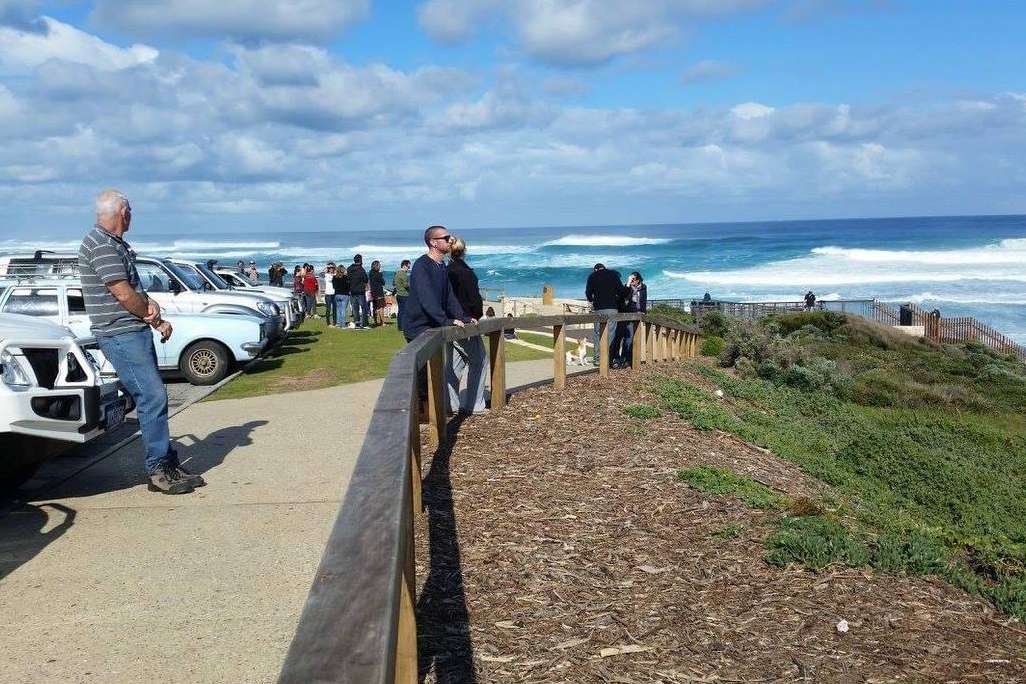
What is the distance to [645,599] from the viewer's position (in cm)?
478

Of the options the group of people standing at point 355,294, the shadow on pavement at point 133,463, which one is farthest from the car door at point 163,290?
the shadow on pavement at point 133,463

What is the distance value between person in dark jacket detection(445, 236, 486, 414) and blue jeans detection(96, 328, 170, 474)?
3.00 metres

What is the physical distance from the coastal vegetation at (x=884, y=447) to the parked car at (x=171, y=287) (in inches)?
307

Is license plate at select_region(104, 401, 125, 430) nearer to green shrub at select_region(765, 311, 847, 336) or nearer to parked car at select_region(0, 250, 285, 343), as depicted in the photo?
parked car at select_region(0, 250, 285, 343)

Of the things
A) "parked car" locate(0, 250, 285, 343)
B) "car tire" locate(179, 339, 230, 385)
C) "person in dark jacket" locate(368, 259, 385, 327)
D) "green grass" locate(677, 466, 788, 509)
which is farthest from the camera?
"person in dark jacket" locate(368, 259, 385, 327)

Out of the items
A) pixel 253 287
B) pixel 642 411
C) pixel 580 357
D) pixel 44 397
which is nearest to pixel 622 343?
pixel 580 357

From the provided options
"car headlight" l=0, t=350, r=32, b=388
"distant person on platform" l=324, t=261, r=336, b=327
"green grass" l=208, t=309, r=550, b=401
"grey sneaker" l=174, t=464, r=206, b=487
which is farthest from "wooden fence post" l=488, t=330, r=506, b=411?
"distant person on platform" l=324, t=261, r=336, b=327

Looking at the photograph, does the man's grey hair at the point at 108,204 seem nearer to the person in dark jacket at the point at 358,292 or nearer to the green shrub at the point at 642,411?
the green shrub at the point at 642,411

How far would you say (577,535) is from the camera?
573cm

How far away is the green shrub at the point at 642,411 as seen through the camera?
9458 mm

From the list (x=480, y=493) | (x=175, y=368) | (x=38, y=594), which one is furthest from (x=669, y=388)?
(x=38, y=594)

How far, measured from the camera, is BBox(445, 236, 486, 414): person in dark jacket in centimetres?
923

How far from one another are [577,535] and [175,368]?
9.75m

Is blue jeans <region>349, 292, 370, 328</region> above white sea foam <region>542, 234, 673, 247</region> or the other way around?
the other way around
